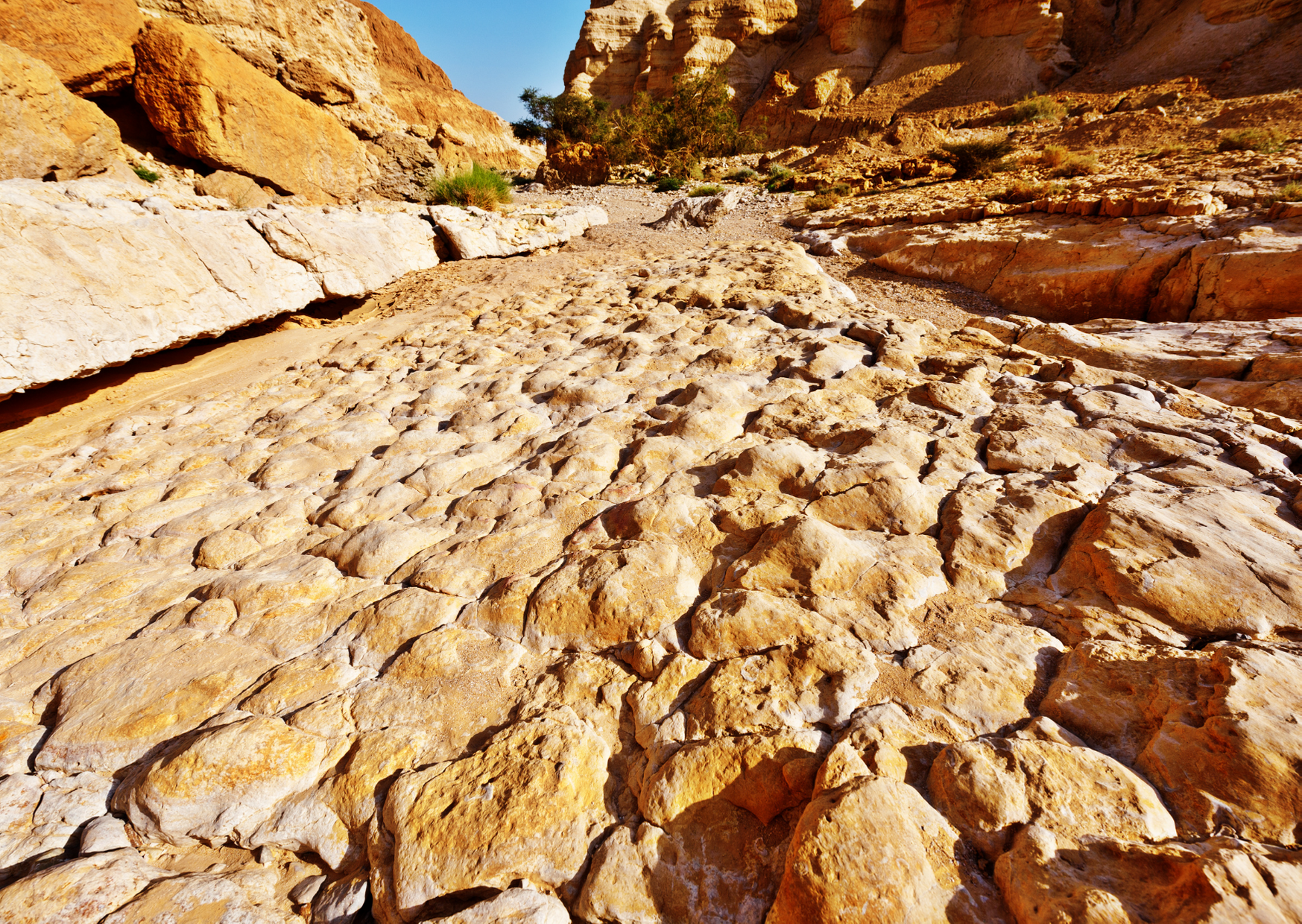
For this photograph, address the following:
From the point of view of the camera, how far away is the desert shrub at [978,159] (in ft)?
25.1

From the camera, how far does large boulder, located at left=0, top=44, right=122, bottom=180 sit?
174 inches

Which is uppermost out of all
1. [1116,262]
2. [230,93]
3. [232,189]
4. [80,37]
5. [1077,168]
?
[80,37]

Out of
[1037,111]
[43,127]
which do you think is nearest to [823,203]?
[43,127]

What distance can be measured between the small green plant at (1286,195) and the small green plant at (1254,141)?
8.87ft

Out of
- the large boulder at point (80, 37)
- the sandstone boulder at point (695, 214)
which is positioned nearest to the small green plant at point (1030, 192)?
the sandstone boulder at point (695, 214)

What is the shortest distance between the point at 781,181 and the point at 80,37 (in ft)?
27.7

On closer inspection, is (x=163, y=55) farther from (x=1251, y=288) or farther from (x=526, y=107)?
(x=526, y=107)

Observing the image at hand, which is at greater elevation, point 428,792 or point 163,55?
point 163,55

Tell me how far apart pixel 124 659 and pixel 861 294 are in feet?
16.7

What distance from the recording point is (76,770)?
4.39ft

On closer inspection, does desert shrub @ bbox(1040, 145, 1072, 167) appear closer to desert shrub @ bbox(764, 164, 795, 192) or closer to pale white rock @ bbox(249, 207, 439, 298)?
desert shrub @ bbox(764, 164, 795, 192)

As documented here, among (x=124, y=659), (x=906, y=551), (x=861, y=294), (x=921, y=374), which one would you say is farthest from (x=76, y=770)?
(x=861, y=294)

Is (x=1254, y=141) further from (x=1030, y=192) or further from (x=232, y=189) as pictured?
(x=232, y=189)

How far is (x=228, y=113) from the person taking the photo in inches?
240
